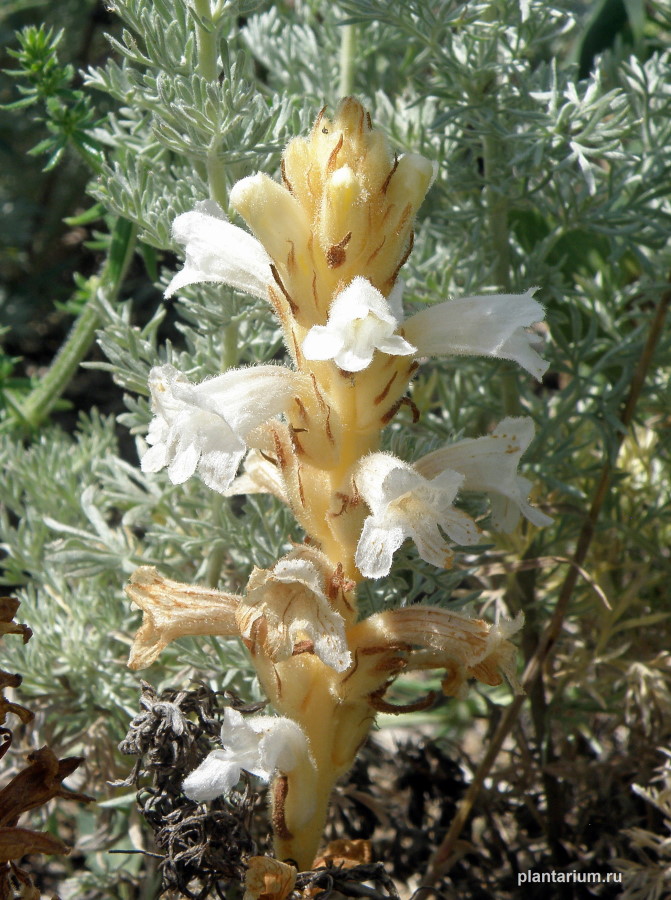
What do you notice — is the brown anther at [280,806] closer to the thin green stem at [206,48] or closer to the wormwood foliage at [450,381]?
the wormwood foliage at [450,381]

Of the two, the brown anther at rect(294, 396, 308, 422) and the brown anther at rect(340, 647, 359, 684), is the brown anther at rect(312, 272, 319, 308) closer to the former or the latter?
the brown anther at rect(294, 396, 308, 422)

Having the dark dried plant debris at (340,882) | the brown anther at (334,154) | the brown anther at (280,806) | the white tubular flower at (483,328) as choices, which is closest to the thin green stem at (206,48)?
the brown anther at (334,154)

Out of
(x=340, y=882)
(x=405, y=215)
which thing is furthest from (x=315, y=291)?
(x=340, y=882)

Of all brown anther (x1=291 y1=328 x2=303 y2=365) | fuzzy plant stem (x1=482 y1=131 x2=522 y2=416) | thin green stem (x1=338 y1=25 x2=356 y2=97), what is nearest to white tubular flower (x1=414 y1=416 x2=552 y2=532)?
brown anther (x1=291 y1=328 x2=303 y2=365)

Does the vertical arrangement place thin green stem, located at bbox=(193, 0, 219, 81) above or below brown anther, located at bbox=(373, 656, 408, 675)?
above

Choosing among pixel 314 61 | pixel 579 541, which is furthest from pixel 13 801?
pixel 314 61

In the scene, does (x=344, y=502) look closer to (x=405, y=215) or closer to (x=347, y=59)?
(x=405, y=215)

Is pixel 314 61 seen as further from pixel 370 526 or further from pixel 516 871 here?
pixel 516 871
